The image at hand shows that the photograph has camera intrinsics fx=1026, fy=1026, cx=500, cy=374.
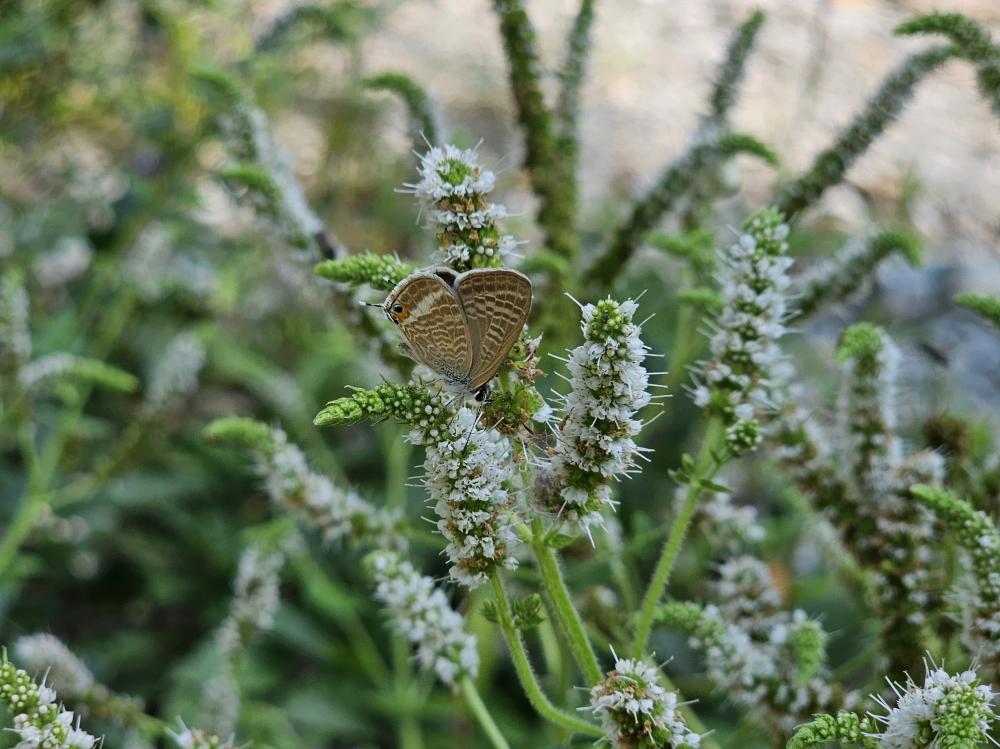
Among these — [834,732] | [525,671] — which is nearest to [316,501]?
[525,671]

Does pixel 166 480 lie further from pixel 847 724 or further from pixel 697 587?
pixel 847 724

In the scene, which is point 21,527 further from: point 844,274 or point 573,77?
point 844,274

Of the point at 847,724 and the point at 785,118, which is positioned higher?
the point at 785,118

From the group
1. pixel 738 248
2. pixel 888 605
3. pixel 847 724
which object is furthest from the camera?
pixel 888 605

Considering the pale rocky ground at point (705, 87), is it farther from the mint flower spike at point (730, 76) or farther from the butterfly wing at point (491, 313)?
the butterfly wing at point (491, 313)

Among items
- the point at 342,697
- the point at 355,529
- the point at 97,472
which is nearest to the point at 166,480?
the point at 97,472

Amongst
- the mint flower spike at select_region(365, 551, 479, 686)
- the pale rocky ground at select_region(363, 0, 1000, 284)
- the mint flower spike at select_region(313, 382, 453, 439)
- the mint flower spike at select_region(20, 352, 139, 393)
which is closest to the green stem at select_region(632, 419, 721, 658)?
the mint flower spike at select_region(365, 551, 479, 686)

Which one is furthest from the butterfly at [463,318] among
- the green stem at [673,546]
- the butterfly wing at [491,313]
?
the green stem at [673,546]
